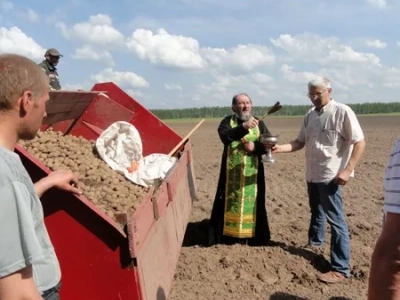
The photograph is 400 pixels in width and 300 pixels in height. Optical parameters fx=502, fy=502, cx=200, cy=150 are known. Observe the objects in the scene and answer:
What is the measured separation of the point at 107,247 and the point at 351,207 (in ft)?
18.5

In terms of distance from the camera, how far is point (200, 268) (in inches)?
201

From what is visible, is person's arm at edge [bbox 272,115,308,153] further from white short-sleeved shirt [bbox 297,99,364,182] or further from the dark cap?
the dark cap

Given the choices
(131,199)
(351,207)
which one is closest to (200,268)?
(131,199)

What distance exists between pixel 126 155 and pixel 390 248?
330cm

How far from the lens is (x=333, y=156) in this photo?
5051mm

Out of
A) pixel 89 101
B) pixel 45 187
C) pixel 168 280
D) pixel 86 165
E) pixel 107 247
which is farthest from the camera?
pixel 89 101

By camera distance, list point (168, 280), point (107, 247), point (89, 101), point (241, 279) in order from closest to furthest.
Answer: point (107, 247), point (168, 280), point (241, 279), point (89, 101)

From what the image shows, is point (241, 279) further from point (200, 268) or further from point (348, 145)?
point (348, 145)

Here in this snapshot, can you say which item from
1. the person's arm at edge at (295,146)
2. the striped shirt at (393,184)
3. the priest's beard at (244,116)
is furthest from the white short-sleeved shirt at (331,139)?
the striped shirt at (393,184)

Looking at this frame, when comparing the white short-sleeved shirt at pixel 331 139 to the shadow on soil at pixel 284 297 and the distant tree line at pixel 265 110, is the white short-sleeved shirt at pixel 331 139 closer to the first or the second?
the shadow on soil at pixel 284 297

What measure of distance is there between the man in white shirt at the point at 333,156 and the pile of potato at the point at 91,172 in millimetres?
1866

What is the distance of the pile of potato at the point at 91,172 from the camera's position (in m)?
3.60

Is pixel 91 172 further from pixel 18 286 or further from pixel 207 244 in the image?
pixel 18 286

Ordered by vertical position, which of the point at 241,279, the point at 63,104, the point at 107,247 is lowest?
the point at 241,279
